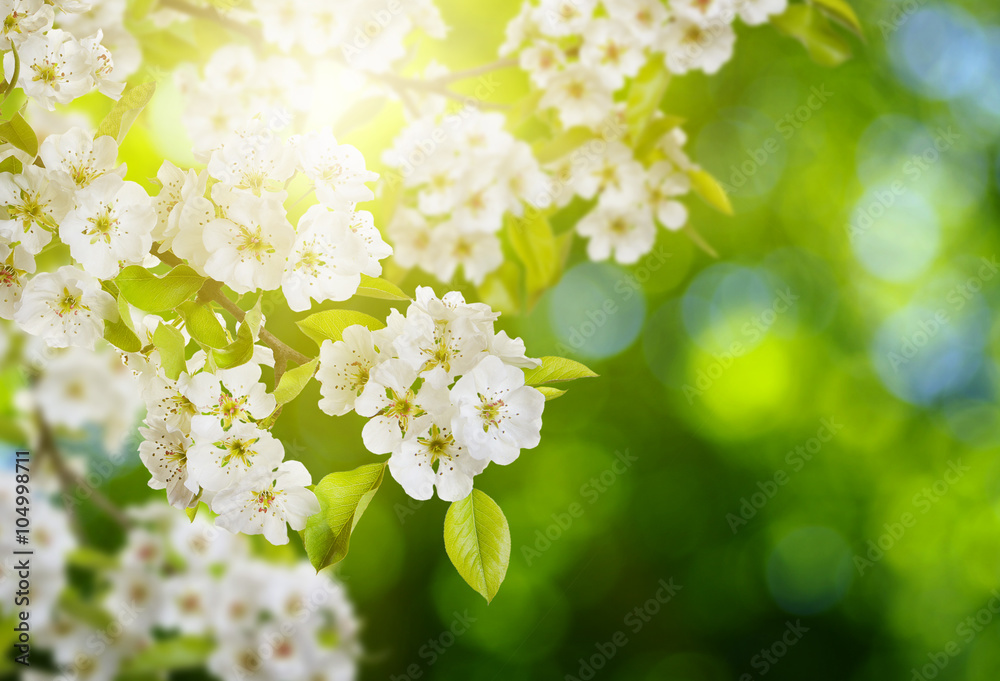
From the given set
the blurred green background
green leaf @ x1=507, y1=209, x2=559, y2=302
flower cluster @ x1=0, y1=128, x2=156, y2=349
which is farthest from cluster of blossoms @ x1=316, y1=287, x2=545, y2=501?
the blurred green background

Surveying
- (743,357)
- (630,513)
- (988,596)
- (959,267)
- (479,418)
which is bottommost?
(630,513)

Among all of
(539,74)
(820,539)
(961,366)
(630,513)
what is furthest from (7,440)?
(961,366)

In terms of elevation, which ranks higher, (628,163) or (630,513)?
(628,163)

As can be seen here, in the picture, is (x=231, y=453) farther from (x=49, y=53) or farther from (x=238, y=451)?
(x=49, y=53)

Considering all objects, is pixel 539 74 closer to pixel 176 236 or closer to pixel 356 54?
pixel 356 54

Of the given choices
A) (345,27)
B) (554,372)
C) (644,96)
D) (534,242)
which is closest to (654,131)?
(644,96)

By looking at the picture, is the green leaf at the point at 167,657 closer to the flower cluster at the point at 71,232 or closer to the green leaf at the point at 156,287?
the flower cluster at the point at 71,232

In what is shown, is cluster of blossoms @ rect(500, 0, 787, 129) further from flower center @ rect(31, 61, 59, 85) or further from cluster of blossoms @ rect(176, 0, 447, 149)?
flower center @ rect(31, 61, 59, 85)
